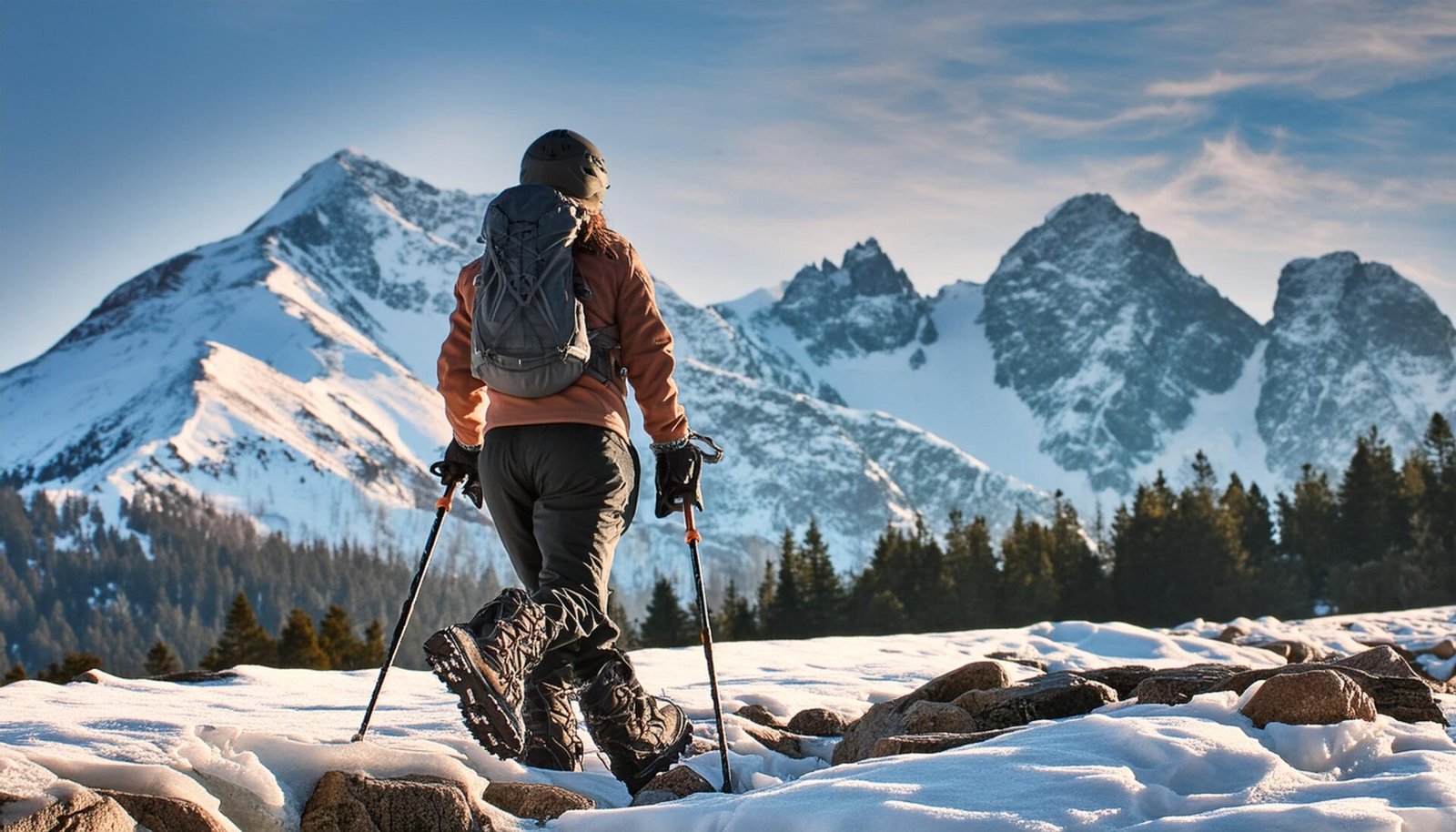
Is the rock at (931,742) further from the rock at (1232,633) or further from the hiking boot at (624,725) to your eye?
the rock at (1232,633)

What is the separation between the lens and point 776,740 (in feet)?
25.5

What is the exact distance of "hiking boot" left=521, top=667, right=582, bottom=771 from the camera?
21.0 ft

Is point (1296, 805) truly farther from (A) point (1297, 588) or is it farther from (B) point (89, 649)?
(B) point (89, 649)

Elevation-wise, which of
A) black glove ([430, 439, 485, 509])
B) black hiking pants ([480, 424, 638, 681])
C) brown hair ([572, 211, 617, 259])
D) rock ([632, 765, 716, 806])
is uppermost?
brown hair ([572, 211, 617, 259])

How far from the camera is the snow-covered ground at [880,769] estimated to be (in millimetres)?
4188

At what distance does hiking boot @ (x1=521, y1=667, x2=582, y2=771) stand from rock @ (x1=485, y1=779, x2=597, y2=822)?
28.6 inches

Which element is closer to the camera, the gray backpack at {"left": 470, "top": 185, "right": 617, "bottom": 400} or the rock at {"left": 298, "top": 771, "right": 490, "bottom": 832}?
the rock at {"left": 298, "top": 771, "right": 490, "bottom": 832}

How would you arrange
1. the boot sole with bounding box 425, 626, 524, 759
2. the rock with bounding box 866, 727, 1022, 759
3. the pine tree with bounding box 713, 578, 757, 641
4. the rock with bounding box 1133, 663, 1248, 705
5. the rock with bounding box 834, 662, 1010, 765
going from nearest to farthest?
the boot sole with bounding box 425, 626, 524, 759
the rock with bounding box 866, 727, 1022, 759
the rock with bounding box 1133, 663, 1248, 705
the rock with bounding box 834, 662, 1010, 765
the pine tree with bounding box 713, 578, 757, 641

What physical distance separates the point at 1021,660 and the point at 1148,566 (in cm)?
6532

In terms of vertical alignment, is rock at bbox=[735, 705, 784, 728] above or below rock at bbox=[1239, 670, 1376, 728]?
below

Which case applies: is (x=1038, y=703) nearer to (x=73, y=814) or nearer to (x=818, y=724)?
(x=818, y=724)

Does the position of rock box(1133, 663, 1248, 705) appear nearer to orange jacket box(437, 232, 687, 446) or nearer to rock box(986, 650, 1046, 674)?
orange jacket box(437, 232, 687, 446)

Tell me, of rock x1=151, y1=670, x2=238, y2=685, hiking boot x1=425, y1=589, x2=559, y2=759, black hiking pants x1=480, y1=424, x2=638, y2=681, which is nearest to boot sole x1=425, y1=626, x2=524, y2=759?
hiking boot x1=425, y1=589, x2=559, y2=759

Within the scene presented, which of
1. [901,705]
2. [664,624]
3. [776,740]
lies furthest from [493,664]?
[664,624]
